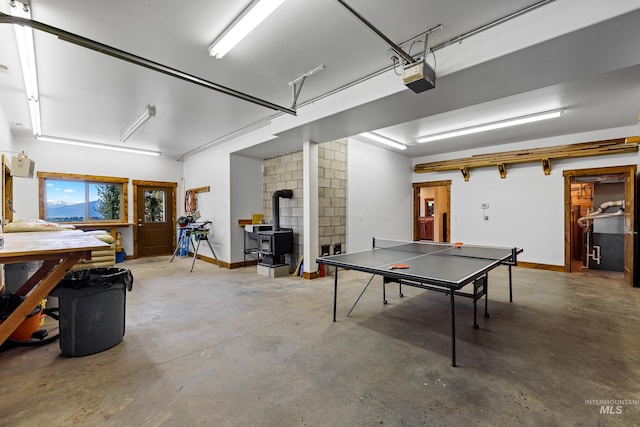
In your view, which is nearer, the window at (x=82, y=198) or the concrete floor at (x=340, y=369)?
the concrete floor at (x=340, y=369)

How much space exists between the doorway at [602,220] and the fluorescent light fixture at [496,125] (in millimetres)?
2172

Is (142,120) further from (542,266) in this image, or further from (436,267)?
(542,266)

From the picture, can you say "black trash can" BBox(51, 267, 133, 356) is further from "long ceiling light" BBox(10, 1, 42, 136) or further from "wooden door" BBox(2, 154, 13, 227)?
"wooden door" BBox(2, 154, 13, 227)

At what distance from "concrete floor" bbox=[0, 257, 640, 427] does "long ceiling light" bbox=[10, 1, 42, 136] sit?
304 centimetres

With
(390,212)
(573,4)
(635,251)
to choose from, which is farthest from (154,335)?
(635,251)

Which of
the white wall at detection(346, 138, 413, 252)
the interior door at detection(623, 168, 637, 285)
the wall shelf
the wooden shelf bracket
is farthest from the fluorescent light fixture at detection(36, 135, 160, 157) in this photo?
the interior door at detection(623, 168, 637, 285)

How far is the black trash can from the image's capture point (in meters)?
2.48

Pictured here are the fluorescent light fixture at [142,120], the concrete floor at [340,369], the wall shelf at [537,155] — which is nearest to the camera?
the concrete floor at [340,369]

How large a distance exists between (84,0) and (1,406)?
311 cm

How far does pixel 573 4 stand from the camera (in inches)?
87.3

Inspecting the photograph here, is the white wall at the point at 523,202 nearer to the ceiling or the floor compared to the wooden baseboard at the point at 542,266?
nearer to the ceiling

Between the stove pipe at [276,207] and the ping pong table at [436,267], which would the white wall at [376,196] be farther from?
the ping pong table at [436,267]

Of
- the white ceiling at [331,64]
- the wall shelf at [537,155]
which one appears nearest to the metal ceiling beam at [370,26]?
the white ceiling at [331,64]

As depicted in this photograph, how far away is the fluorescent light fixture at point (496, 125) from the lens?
4727 mm
